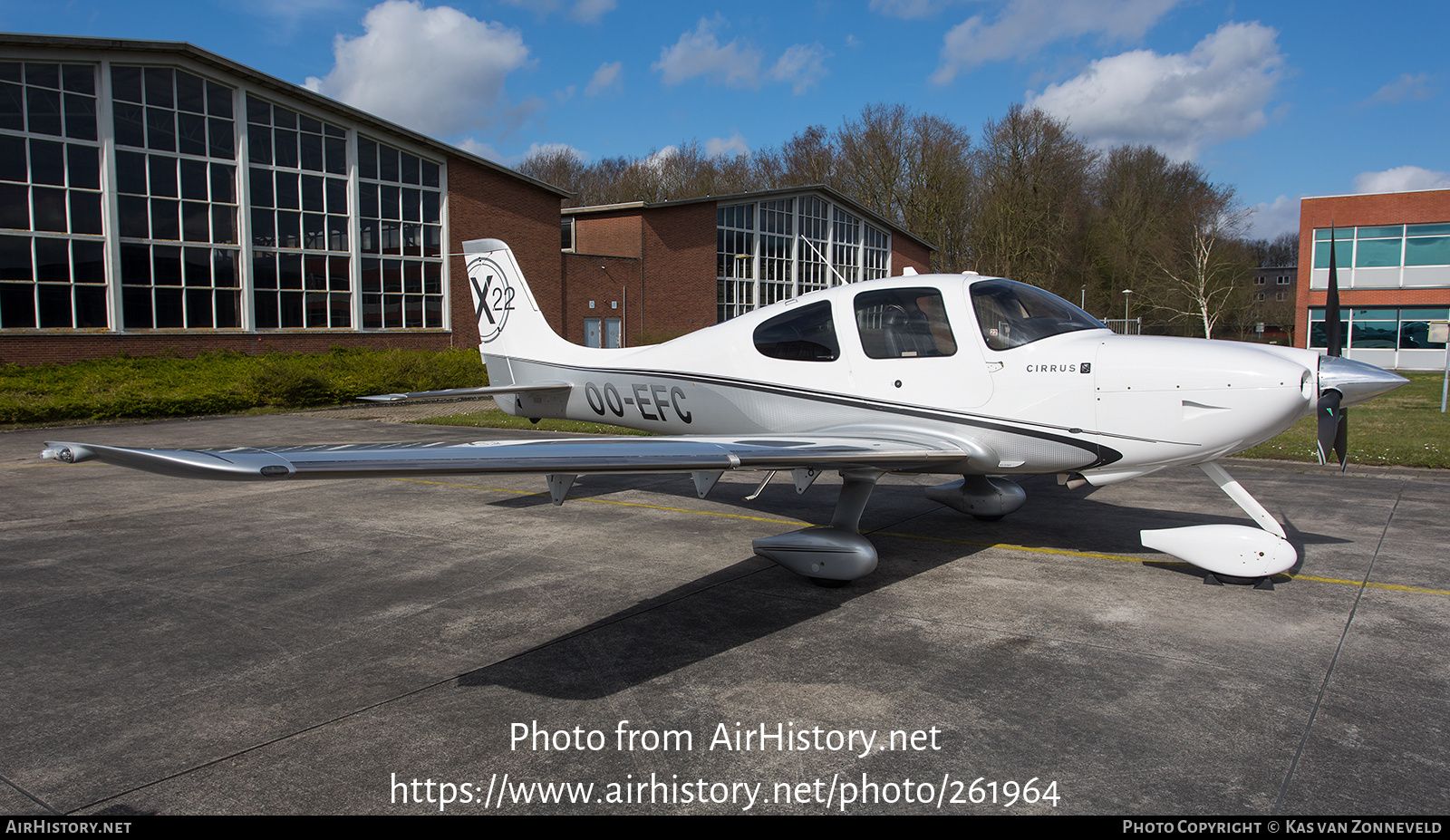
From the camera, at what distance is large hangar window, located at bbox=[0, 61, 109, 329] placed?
20906 mm

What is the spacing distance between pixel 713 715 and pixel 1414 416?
18381mm

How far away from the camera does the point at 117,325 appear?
2256 cm

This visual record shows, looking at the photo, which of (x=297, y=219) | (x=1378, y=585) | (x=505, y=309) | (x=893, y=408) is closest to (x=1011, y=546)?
(x=893, y=408)

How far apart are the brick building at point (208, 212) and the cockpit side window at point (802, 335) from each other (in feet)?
74.3

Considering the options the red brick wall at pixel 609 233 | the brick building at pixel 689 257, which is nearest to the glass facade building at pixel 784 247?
the brick building at pixel 689 257

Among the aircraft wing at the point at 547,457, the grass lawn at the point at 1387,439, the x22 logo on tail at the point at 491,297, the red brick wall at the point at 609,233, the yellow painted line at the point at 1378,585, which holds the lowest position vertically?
the yellow painted line at the point at 1378,585

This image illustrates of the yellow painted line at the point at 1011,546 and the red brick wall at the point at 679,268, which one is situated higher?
the red brick wall at the point at 679,268

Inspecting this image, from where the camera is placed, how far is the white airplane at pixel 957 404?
17.8 ft

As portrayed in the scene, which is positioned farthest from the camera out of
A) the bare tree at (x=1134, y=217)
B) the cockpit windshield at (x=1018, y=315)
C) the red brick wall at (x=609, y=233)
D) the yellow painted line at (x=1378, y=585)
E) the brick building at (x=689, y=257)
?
the bare tree at (x=1134, y=217)

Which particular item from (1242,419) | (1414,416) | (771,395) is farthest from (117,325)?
(1414,416)

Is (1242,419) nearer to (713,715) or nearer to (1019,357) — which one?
(1019,357)

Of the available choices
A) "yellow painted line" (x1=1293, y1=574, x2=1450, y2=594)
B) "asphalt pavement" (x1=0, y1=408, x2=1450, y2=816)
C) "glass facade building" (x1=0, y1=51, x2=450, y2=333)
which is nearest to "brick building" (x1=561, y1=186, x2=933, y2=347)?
"glass facade building" (x1=0, y1=51, x2=450, y2=333)

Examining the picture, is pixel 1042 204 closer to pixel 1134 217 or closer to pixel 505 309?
pixel 1134 217

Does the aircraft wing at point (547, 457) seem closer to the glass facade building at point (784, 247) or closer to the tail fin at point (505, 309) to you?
the tail fin at point (505, 309)
